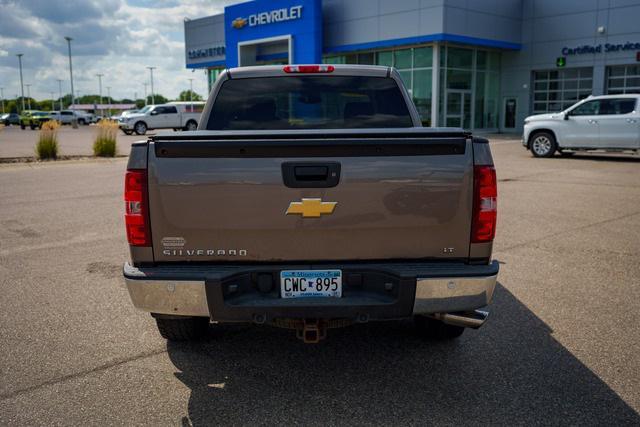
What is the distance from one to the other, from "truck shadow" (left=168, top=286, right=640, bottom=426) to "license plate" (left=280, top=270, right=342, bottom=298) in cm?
64

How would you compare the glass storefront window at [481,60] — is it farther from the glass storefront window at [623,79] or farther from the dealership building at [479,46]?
the glass storefront window at [623,79]

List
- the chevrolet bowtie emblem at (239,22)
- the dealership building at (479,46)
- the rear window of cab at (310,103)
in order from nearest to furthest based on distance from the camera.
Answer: the rear window of cab at (310,103)
the dealership building at (479,46)
the chevrolet bowtie emblem at (239,22)

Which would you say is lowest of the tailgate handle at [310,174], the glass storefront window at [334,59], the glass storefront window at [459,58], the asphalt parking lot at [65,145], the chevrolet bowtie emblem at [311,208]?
the asphalt parking lot at [65,145]

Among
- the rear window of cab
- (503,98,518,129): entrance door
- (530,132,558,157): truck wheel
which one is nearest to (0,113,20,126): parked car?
(503,98,518,129): entrance door

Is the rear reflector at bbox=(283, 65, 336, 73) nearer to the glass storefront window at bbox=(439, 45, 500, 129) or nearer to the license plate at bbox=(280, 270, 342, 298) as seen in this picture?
the license plate at bbox=(280, 270, 342, 298)

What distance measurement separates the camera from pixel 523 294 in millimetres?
5438

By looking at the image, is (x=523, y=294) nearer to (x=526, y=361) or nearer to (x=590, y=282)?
(x=590, y=282)

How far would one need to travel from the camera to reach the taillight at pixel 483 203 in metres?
3.29

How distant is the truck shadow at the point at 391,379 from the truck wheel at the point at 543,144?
1540 cm

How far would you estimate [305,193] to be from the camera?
3.22 metres

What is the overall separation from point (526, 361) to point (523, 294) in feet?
5.22

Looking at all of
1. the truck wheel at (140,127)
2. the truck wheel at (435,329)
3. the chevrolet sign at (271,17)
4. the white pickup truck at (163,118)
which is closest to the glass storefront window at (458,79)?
the chevrolet sign at (271,17)

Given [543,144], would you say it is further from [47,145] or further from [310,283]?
[310,283]

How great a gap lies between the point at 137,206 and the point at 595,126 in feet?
56.1
